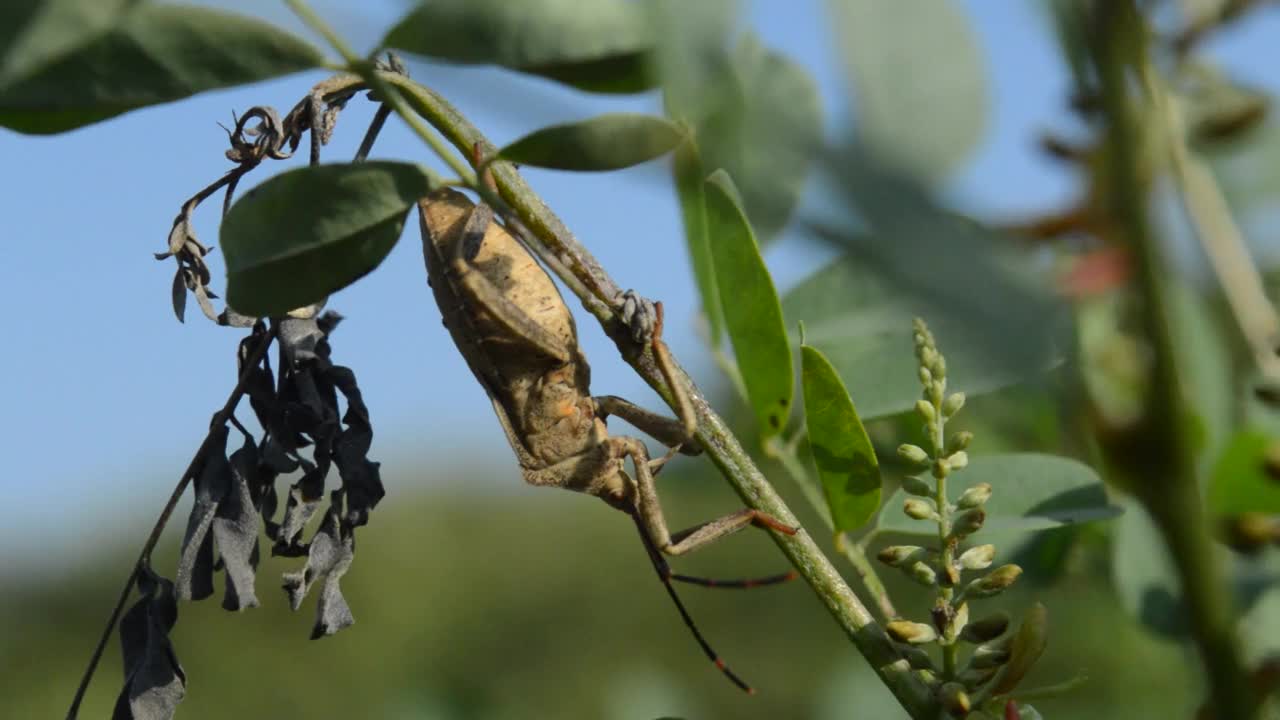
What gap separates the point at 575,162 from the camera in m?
1.28

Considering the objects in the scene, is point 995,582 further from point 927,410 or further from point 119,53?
point 119,53

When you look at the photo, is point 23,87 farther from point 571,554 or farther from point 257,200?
point 571,554

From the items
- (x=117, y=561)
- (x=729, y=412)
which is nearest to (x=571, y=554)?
(x=117, y=561)

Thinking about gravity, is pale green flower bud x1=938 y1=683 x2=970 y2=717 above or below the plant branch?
below

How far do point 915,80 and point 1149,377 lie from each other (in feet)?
1.42

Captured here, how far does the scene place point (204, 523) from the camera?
1690mm

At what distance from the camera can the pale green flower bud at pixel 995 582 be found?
4.69ft

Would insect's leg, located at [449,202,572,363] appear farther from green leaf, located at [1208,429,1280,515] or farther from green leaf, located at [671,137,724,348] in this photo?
green leaf, located at [1208,429,1280,515]

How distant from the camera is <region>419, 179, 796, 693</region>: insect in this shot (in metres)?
2.12

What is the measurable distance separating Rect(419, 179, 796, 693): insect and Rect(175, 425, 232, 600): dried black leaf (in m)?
0.54

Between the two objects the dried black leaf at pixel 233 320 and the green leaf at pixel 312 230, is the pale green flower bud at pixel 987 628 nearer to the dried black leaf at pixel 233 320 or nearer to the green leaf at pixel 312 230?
the green leaf at pixel 312 230

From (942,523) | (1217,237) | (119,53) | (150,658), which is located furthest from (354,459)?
(1217,237)

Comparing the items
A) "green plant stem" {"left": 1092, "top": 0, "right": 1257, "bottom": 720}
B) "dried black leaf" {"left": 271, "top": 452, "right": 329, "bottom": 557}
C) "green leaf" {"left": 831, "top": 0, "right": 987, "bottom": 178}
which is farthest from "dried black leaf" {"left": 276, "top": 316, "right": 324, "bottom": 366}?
"green plant stem" {"left": 1092, "top": 0, "right": 1257, "bottom": 720}

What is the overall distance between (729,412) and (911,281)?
2037 millimetres
